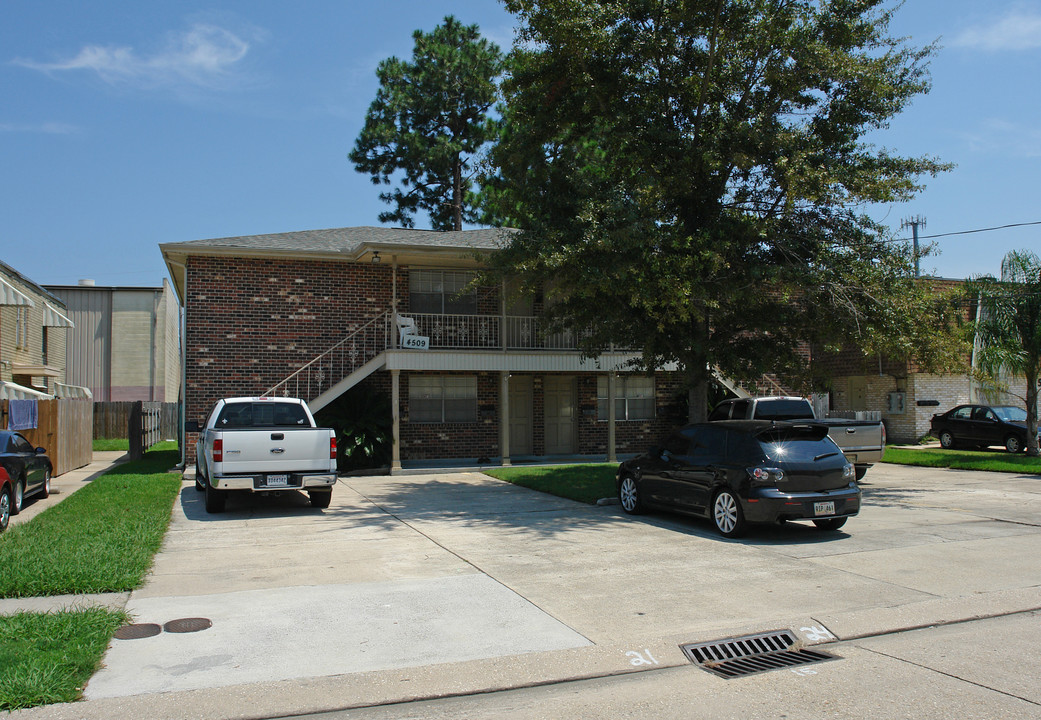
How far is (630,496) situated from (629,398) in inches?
402

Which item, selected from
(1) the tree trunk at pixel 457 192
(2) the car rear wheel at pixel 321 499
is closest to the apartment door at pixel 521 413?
(2) the car rear wheel at pixel 321 499

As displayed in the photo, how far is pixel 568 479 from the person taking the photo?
53.2 feet

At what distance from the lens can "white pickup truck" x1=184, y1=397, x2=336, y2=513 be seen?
11859 mm

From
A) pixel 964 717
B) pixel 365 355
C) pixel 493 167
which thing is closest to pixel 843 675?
pixel 964 717

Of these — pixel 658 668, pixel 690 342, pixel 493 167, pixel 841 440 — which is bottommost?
pixel 658 668

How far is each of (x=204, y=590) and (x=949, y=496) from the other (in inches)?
485

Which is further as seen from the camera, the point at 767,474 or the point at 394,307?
the point at 394,307

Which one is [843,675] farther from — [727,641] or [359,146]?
[359,146]

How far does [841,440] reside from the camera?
15.5m

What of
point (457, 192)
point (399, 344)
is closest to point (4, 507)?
point (399, 344)

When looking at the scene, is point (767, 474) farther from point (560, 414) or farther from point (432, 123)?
point (432, 123)

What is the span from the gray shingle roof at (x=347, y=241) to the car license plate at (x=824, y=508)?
8.51 m

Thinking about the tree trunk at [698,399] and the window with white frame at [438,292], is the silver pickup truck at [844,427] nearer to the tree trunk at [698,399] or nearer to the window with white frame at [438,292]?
the tree trunk at [698,399]

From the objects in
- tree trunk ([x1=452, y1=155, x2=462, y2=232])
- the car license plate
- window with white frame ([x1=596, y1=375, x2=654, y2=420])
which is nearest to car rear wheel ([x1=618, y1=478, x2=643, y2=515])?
the car license plate
